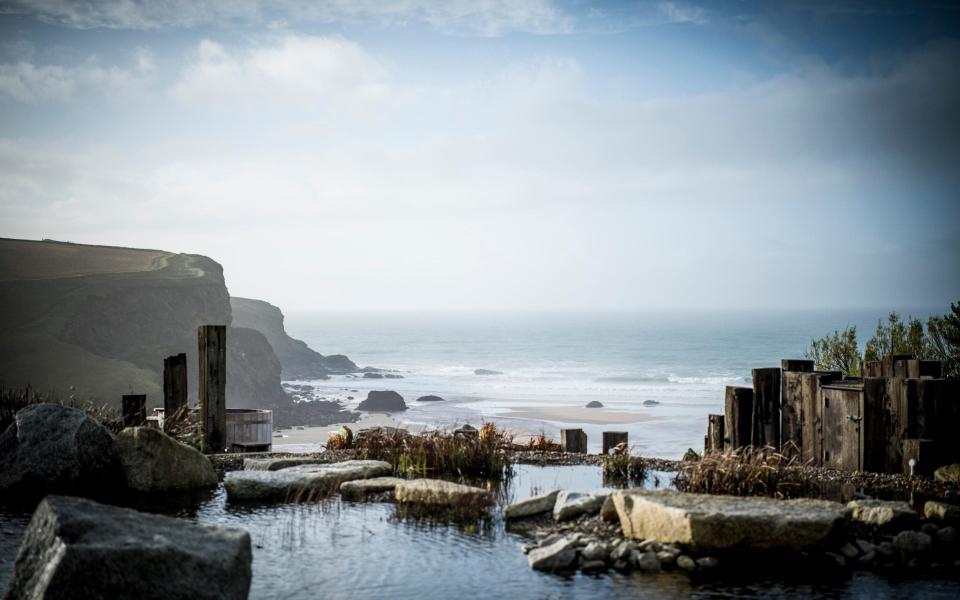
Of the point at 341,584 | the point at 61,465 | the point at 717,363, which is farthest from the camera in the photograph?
the point at 717,363

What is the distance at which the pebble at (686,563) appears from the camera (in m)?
8.80

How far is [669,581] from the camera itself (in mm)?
8469

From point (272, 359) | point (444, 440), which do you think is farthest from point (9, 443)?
point (272, 359)

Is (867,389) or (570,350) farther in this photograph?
(570,350)

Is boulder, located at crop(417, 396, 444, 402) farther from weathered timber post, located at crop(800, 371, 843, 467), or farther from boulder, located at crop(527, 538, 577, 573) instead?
boulder, located at crop(527, 538, 577, 573)

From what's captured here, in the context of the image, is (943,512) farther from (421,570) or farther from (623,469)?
(421,570)

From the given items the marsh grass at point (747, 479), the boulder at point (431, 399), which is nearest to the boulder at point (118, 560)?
the marsh grass at point (747, 479)

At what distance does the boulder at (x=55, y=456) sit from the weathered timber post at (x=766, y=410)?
942cm

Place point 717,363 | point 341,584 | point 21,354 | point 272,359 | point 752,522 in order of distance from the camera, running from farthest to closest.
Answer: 1. point 717,363
2. point 272,359
3. point 21,354
4. point 752,522
5. point 341,584

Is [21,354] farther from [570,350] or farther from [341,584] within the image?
[570,350]

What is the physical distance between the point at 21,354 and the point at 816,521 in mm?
A: 53351

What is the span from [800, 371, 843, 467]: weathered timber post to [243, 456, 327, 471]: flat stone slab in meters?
7.36

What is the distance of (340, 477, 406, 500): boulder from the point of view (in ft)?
39.5

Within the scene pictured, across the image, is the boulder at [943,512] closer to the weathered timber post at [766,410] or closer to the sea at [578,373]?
the weathered timber post at [766,410]
